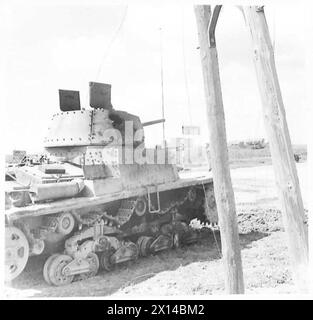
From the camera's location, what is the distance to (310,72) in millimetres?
4637

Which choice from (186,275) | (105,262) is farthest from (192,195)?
(186,275)

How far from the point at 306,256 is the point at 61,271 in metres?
4.29

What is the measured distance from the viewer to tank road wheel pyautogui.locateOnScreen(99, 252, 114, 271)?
7867mm

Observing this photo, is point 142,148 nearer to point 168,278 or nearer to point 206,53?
point 168,278

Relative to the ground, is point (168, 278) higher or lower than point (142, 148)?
lower

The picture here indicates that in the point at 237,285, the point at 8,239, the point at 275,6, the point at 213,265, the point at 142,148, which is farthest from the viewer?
the point at 142,148

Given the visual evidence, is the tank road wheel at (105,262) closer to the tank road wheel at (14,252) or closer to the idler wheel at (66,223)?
the idler wheel at (66,223)

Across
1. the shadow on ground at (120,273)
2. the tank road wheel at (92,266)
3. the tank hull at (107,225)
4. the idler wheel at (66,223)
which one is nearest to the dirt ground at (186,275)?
the shadow on ground at (120,273)

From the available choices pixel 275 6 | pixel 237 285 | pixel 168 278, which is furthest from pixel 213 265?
pixel 275 6

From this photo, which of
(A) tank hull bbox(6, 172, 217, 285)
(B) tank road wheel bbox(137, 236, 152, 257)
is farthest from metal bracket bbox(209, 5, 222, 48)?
(B) tank road wheel bbox(137, 236, 152, 257)

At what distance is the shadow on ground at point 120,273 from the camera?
6629 mm

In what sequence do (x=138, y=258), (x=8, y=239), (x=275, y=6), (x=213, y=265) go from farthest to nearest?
(x=138, y=258) → (x=213, y=265) → (x=8, y=239) → (x=275, y=6)

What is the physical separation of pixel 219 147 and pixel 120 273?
157 inches
